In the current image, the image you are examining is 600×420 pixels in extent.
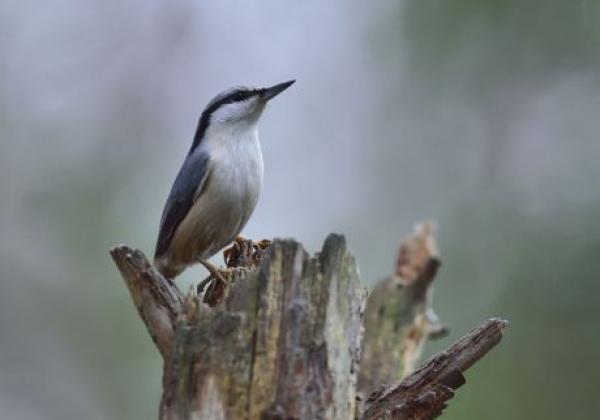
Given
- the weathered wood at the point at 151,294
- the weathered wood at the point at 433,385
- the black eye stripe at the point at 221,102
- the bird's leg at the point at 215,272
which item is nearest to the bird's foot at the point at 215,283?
the bird's leg at the point at 215,272

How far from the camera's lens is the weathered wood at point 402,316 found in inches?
164

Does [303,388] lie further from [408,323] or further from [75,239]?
[75,239]

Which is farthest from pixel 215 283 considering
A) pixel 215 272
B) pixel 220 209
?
pixel 220 209

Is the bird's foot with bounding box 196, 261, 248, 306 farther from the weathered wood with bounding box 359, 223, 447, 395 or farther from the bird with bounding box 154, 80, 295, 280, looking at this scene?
the weathered wood with bounding box 359, 223, 447, 395

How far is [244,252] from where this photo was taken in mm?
4977

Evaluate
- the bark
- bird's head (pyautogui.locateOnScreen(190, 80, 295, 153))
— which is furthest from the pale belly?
the bark

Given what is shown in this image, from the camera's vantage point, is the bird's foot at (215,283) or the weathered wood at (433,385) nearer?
the weathered wood at (433,385)

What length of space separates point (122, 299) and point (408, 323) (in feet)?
19.8

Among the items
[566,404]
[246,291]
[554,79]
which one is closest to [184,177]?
[246,291]

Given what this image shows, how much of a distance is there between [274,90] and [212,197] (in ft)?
2.35

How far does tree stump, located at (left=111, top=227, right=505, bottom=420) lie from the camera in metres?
3.30

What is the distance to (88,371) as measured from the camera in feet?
32.8

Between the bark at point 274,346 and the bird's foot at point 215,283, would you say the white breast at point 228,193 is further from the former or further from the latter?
the bark at point 274,346

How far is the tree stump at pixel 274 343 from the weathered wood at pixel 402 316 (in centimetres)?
55
